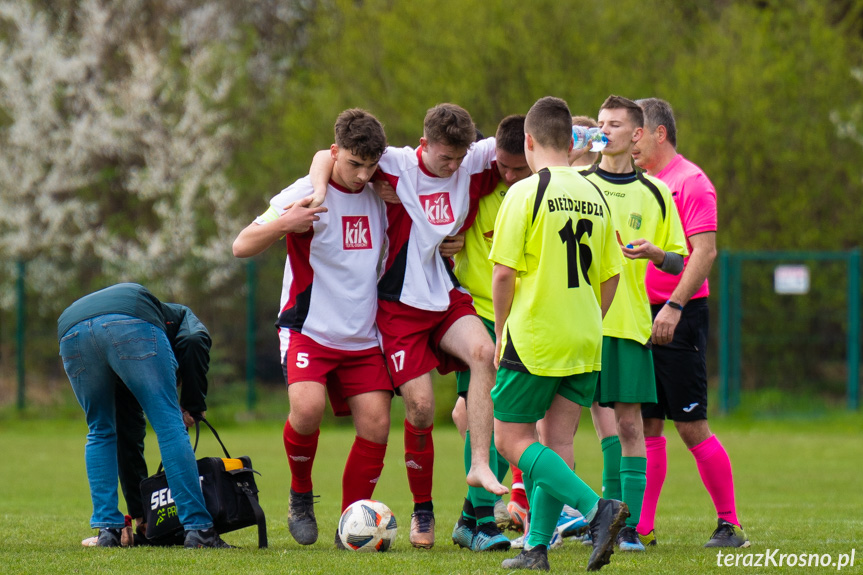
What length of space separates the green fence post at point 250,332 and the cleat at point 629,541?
12052 mm

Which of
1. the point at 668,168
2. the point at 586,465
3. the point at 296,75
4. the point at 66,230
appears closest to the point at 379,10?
the point at 296,75

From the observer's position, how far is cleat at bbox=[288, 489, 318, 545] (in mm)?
6215

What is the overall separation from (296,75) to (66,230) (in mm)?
6397

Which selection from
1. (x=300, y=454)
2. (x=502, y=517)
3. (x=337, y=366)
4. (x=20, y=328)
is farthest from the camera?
(x=20, y=328)

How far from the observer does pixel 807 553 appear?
548 centimetres

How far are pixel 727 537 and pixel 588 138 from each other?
7.62ft

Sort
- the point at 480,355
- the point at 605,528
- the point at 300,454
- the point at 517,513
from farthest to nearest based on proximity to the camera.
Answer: the point at 517,513, the point at 300,454, the point at 480,355, the point at 605,528

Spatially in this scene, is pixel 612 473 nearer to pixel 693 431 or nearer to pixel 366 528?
pixel 693 431

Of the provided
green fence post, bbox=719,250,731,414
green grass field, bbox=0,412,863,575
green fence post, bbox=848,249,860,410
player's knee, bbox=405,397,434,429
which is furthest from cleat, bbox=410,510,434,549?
green fence post, bbox=848,249,860,410

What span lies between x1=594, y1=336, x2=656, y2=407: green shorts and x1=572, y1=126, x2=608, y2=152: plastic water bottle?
1.05m

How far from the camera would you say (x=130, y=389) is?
574 cm

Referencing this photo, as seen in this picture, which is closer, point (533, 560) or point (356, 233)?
point (533, 560)

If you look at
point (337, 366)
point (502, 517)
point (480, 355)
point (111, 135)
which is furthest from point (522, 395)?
point (111, 135)

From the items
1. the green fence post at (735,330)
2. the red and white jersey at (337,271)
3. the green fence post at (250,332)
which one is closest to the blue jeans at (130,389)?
the red and white jersey at (337,271)
